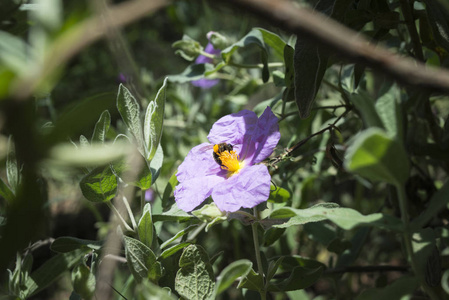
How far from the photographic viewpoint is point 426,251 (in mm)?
507

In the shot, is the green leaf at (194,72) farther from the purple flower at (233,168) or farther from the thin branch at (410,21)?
the thin branch at (410,21)

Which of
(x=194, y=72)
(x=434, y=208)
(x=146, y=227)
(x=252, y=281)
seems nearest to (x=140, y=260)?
(x=146, y=227)

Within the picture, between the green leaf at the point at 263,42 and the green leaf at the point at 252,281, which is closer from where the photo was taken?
the green leaf at the point at 252,281

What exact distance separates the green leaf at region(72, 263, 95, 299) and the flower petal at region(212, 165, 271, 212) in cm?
19

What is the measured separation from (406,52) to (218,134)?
447mm

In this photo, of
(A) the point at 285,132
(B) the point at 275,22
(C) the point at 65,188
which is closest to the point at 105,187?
(B) the point at 275,22

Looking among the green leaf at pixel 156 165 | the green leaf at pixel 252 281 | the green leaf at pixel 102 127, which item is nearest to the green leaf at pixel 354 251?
the green leaf at pixel 252 281

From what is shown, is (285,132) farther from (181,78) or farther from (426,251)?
(426,251)

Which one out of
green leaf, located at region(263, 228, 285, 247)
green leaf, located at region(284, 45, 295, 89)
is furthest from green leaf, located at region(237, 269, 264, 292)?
green leaf, located at region(284, 45, 295, 89)

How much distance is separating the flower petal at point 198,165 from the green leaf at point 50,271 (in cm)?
21

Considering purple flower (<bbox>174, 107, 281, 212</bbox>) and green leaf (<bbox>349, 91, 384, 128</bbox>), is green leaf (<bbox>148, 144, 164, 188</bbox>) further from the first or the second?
green leaf (<bbox>349, 91, 384, 128</bbox>)

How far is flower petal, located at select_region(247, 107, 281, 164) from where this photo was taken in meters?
0.65

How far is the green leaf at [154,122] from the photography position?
63cm

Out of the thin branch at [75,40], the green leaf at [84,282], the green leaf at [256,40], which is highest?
the thin branch at [75,40]
